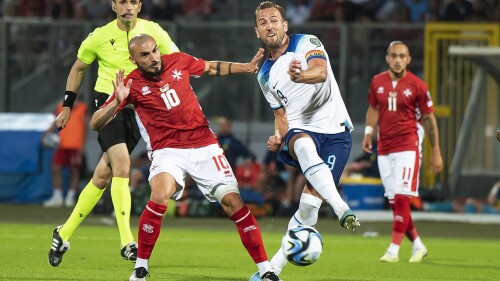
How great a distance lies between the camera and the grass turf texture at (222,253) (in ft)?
37.1

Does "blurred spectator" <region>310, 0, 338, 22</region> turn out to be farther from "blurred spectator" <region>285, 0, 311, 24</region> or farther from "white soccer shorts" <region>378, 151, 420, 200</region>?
"white soccer shorts" <region>378, 151, 420, 200</region>

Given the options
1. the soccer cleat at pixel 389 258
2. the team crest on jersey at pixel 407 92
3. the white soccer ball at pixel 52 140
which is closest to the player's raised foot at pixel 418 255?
the soccer cleat at pixel 389 258

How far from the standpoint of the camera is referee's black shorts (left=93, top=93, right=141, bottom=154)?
11867 millimetres

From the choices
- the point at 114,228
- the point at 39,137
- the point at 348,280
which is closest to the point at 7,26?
the point at 39,137

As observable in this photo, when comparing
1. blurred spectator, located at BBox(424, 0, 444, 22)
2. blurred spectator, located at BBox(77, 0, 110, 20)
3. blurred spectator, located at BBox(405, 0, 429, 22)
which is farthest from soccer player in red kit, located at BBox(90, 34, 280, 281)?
blurred spectator, located at BBox(77, 0, 110, 20)

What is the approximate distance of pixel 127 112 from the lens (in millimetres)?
12148

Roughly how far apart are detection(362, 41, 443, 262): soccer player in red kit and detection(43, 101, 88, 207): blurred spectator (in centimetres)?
951

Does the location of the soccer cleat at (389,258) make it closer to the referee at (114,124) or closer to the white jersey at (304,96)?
the referee at (114,124)

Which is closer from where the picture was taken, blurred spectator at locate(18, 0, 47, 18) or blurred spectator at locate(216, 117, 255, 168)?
blurred spectator at locate(216, 117, 255, 168)

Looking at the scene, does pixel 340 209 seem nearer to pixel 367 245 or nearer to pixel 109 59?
pixel 109 59

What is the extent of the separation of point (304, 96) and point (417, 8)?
15038 millimetres

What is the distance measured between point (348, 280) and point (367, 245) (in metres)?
4.78

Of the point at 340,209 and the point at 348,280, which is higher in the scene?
the point at 340,209

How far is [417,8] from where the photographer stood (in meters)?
25.0
